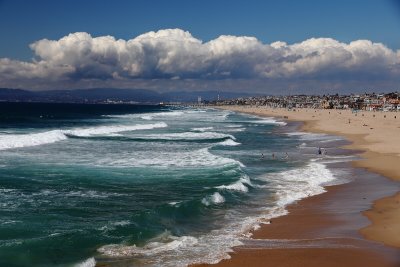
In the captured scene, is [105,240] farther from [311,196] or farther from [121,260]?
[311,196]

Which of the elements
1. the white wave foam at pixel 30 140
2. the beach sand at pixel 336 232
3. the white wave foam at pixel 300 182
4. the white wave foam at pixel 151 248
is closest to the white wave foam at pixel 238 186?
the white wave foam at pixel 300 182

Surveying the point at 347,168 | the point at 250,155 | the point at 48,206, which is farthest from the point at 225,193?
the point at 250,155

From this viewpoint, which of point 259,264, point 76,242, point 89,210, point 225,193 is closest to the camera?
point 259,264

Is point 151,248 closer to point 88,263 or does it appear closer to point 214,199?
point 88,263

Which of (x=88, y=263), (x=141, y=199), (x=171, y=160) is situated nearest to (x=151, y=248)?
(x=88, y=263)

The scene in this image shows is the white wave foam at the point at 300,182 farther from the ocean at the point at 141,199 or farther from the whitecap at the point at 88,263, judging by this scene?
the whitecap at the point at 88,263

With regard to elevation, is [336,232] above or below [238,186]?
below

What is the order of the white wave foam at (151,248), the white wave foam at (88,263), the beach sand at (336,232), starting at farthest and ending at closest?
1. the white wave foam at (151,248)
2. the beach sand at (336,232)
3. the white wave foam at (88,263)

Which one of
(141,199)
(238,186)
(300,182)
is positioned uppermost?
(238,186)

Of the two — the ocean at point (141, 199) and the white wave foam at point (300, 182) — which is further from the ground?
the ocean at point (141, 199)
